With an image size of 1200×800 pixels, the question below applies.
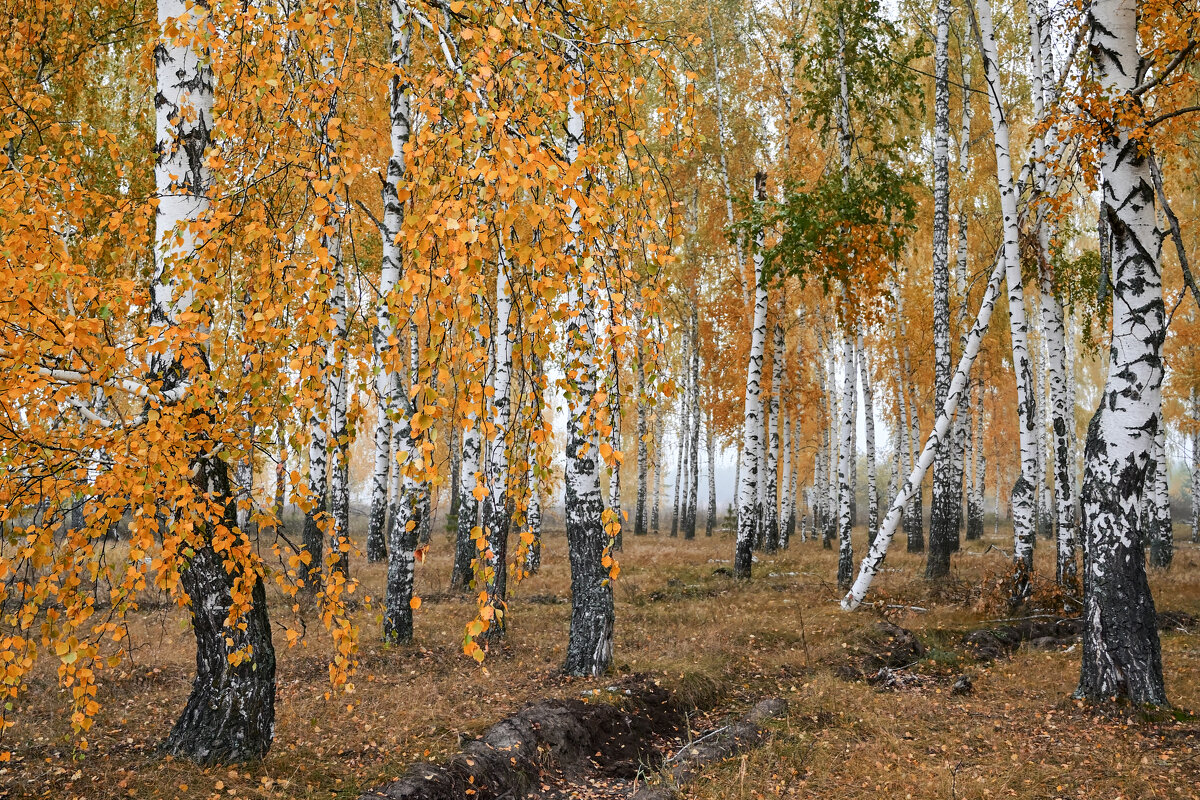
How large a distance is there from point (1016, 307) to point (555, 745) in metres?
8.55

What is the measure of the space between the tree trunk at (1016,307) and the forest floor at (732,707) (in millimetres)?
749

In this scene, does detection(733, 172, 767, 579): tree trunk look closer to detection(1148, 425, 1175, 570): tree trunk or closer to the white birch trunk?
the white birch trunk

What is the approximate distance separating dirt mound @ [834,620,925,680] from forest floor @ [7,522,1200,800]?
0.05 m

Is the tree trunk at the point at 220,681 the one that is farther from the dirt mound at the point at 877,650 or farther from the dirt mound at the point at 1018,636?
the dirt mound at the point at 1018,636

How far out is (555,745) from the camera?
5.71 meters

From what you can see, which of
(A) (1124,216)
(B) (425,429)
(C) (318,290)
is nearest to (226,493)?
(C) (318,290)

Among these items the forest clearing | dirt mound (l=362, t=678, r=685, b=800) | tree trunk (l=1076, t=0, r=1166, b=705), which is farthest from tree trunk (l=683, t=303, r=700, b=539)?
dirt mound (l=362, t=678, r=685, b=800)

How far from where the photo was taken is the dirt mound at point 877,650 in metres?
7.99

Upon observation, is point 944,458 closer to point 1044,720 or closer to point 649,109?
point 1044,720

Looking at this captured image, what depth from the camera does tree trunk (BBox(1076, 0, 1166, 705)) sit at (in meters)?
6.16

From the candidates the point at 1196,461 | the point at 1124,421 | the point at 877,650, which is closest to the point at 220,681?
the point at 877,650

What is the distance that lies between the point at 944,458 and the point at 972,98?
918cm

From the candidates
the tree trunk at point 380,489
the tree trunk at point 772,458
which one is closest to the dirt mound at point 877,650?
the tree trunk at point 380,489

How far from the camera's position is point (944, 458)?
46.2 ft
